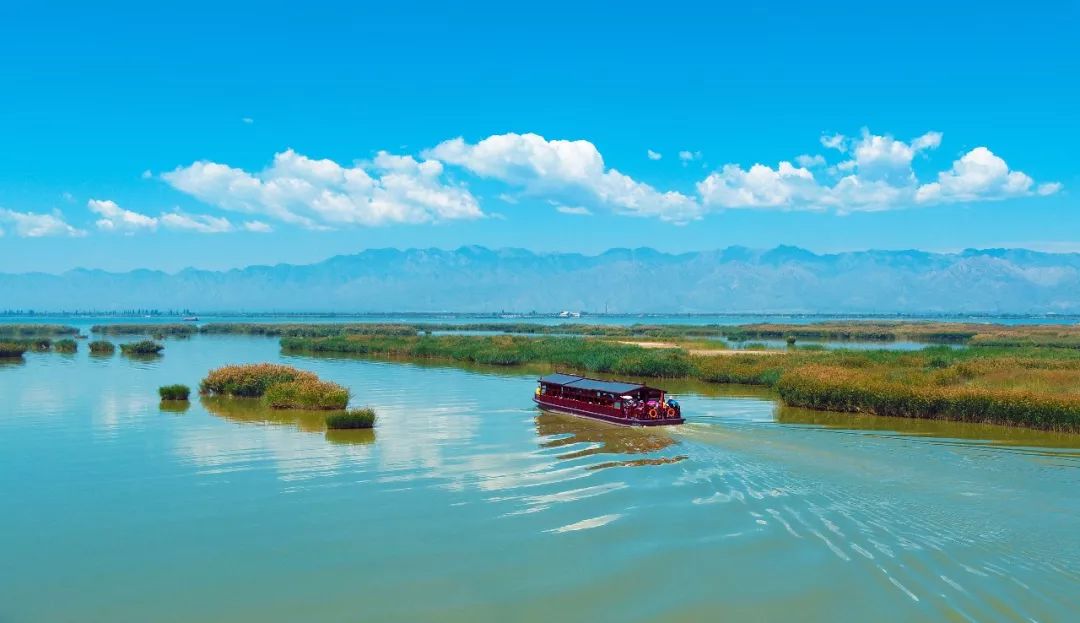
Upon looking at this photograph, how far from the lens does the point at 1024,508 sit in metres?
19.1

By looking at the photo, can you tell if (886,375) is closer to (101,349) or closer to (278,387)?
(278,387)

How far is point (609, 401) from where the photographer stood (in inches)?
1380

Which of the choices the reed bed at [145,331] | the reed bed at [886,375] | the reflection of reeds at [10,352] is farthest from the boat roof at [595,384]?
the reed bed at [145,331]

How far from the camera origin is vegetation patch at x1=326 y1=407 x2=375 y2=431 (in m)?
31.6

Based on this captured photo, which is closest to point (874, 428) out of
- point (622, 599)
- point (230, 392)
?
point (622, 599)

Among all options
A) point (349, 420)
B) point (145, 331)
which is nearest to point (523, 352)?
point (349, 420)

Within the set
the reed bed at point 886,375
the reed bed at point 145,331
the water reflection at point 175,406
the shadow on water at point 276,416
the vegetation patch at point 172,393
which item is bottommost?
the shadow on water at point 276,416

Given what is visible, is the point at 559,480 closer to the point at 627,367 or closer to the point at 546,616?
the point at 546,616

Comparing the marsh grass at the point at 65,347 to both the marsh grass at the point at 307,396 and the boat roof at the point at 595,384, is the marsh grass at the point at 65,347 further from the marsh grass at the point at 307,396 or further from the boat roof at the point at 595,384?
the boat roof at the point at 595,384

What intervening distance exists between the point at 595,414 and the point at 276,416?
46.5 feet

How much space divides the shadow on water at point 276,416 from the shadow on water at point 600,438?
713 centimetres

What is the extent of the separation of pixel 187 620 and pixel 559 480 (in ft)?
38.0

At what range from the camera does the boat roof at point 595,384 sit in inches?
1340

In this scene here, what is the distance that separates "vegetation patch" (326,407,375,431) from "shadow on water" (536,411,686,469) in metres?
6.88
